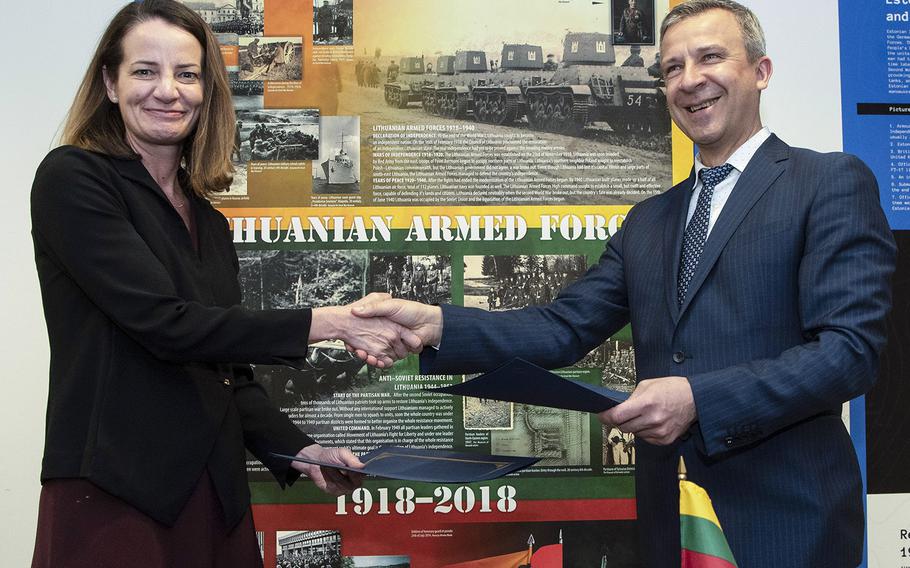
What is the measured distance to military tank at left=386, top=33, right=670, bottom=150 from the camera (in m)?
3.11

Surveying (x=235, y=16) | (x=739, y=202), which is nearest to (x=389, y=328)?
(x=739, y=202)

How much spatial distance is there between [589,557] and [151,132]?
6.71 ft

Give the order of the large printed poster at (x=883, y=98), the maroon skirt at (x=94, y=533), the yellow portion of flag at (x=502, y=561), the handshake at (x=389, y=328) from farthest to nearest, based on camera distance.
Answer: the large printed poster at (x=883, y=98)
the yellow portion of flag at (x=502, y=561)
the handshake at (x=389, y=328)
the maroon skirt at (x=94, y=533)

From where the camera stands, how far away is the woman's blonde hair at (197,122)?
1952 millimetres

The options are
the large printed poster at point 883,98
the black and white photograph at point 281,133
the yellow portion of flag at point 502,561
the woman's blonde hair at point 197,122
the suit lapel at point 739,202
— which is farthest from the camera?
the large printed poster at point 883,98

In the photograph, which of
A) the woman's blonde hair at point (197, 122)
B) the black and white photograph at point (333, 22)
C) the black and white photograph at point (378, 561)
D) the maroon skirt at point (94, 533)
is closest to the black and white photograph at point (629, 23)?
the black and white photograph at point (333, 22)

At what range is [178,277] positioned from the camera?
1.86 m

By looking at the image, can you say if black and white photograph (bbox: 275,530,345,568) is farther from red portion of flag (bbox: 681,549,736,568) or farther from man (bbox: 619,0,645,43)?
man (bbox: 619,0,645,43)

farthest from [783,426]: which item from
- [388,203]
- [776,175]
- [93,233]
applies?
[388,203]

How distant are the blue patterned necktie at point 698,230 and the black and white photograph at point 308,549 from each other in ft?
5.49

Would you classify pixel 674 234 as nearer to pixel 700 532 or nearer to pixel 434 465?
pixel 700 532

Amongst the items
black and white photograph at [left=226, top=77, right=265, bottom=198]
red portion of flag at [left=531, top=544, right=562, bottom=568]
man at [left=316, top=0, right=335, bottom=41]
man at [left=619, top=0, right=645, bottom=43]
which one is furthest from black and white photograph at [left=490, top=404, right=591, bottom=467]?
man at [left=316, top=0, right=335, bottom=41]

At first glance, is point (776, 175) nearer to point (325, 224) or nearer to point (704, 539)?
point (704, 539)

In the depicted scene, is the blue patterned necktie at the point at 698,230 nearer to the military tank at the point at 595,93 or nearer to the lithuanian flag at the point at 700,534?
the lithuanian flag at the point at 700,534
